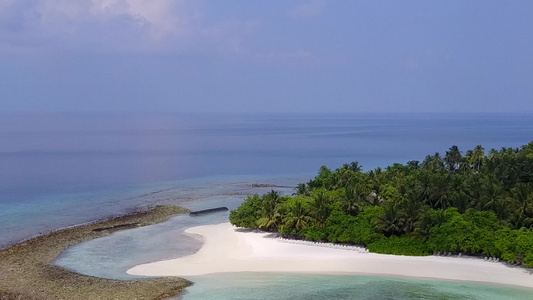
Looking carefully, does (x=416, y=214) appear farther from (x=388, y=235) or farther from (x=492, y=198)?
(x=492, y=198)

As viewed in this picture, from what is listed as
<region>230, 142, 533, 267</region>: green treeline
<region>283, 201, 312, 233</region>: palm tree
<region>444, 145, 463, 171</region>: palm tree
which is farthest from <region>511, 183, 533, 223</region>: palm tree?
<region>444, 145, 463, 171</region>: palm tree

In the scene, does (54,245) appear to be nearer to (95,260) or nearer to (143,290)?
(95,260)

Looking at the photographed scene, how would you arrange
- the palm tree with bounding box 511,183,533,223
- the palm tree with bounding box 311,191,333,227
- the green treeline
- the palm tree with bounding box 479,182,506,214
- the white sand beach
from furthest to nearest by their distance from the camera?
the palm tree with bounding box 311,191,333,227 < the palm tree with bounding box 479,182,506,214 < the palm tree with bounding box 511,183,533,223 < the green treeline < the white sand beach

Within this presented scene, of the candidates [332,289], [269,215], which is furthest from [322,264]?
[269,215]

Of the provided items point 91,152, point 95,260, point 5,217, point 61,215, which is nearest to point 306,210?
point 95,260

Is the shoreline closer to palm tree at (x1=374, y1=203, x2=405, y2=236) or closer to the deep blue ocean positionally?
the deep blue ocean
